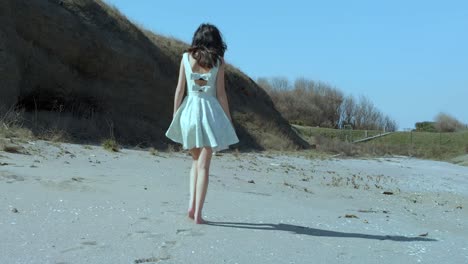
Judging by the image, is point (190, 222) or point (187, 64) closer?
point (190, 222)

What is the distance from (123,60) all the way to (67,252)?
20.6 meters

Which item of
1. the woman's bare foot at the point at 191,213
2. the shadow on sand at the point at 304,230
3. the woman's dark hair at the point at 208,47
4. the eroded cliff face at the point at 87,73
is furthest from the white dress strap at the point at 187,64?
the eroded cliff face at the point at 87,73

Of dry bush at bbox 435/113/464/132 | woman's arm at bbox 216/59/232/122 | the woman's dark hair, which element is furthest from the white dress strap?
dry bush at bbox 435/113/464/132

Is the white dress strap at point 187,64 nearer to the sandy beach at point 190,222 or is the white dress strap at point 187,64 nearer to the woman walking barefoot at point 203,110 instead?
the woman walking barefoot at point 203,110

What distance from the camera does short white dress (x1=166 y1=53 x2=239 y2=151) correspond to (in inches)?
230

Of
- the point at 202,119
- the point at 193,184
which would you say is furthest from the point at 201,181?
the point at 202,119

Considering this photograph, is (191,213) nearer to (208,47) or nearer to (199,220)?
(199,220)

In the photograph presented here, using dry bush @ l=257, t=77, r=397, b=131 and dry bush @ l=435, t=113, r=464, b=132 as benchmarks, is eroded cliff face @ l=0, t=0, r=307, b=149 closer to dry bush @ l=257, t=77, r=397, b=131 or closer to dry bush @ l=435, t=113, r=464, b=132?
dry bush @ l=257, t=77, r=397, b=131

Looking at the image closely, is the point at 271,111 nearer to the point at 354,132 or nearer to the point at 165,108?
the point at 165,108

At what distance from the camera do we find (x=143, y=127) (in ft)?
73.5

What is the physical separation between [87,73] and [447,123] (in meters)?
93.5

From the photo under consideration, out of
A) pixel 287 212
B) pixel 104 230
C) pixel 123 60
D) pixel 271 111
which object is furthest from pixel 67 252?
pixel 271 111

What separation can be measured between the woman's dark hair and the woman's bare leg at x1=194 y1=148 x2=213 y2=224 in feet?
2.98

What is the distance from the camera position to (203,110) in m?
5.93
